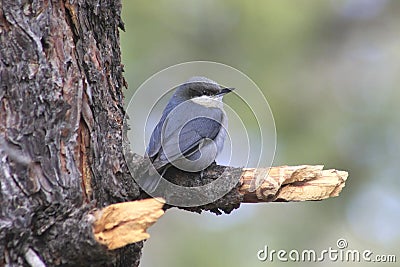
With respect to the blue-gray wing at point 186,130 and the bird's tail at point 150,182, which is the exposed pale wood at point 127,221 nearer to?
the bird's tail at point 150,182

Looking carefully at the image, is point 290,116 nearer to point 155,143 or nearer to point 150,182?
point 155,143

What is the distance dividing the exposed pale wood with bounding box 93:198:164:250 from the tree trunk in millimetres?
36

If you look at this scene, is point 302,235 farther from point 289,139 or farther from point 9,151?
point 9,151

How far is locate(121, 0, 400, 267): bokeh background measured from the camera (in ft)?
15.1

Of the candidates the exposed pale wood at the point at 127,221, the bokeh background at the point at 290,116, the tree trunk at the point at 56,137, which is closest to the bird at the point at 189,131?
the tree trunk at the point at 56,137

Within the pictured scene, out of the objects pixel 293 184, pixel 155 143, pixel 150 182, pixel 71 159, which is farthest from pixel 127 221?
pixel 155 143

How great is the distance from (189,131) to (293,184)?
2.43 feet

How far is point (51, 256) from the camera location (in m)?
1.94

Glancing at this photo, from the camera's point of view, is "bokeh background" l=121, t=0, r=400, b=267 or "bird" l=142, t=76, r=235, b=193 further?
"bokeh background" l=121, t=0, r=400, b=267

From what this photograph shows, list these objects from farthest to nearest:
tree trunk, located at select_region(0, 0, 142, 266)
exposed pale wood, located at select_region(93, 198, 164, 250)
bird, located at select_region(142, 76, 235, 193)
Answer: bird, located at select_region(142, 76, 235, 193), tree trunk, located at select_region(0, 0, 142, 266), exposed pale wood, located at select_region(93, 198, 164, 250)

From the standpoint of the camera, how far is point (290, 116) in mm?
4656

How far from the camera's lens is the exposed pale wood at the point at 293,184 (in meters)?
2.21

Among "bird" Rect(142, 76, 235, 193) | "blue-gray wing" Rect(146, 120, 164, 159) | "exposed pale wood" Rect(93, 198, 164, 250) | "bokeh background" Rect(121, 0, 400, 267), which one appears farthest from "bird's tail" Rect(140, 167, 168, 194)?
"bokeh background" Rect(121, 0, 400, 267)

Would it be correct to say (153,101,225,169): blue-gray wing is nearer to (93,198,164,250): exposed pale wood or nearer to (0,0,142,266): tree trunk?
(0,0,142,266): tree trunk
